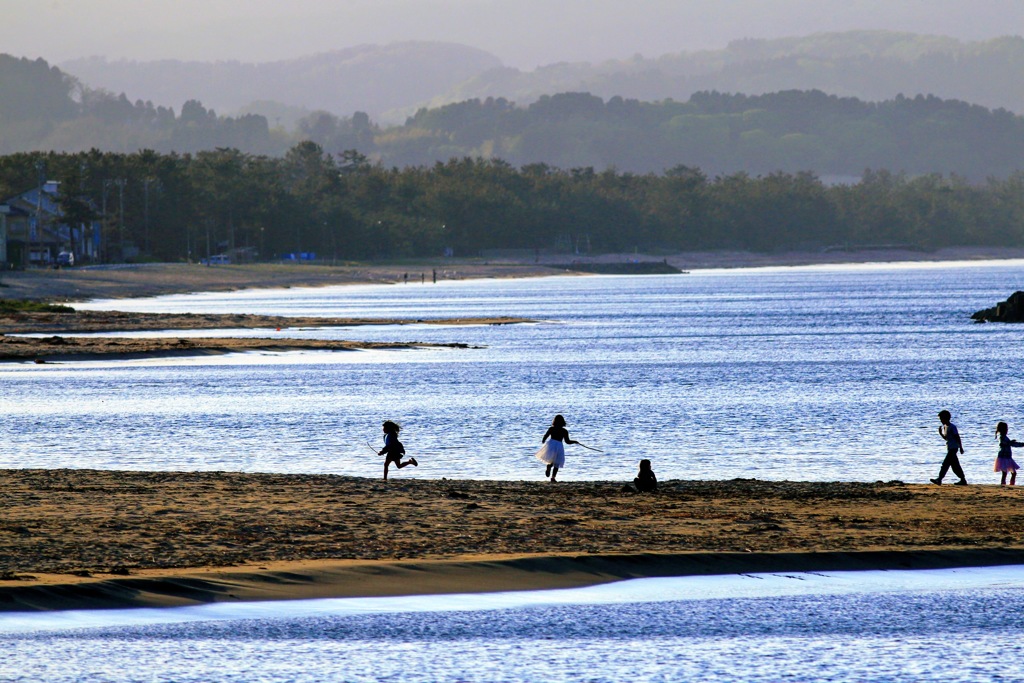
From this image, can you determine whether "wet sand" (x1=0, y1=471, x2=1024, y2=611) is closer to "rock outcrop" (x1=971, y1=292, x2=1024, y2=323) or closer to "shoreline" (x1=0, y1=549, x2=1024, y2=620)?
"shoreline" (x1=0, y1=549, x2=1024, y2=620)

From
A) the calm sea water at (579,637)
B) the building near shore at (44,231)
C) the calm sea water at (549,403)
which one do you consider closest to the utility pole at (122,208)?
the building near shore at (44,231)

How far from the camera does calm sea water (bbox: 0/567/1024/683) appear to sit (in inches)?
532

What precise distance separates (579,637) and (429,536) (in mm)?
4832

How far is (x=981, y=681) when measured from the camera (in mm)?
13062

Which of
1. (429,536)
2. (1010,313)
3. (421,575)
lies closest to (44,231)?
(1010,313)

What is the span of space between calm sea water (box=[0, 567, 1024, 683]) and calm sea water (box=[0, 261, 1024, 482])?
1227 centimetres

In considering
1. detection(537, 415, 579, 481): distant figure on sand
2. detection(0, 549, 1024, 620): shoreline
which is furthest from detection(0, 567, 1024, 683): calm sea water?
detection(537, 415, 579, 481): distant figure on sand

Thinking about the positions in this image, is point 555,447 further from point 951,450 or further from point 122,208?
point 122,208

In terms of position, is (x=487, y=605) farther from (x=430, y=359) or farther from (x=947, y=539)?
(x=430, y=359)

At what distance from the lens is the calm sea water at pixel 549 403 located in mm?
32094

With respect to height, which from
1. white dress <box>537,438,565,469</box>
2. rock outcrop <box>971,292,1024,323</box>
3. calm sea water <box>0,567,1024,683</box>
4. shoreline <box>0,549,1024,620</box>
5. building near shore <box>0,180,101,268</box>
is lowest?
calm sea water <box>0,567,1024,683</box>

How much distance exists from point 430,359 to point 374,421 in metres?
30.2

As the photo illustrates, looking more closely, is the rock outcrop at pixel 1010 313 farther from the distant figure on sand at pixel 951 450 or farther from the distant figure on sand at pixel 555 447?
the distant figure on sand at pixel 555 447

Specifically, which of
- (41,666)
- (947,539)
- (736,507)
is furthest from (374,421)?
(41,666)
